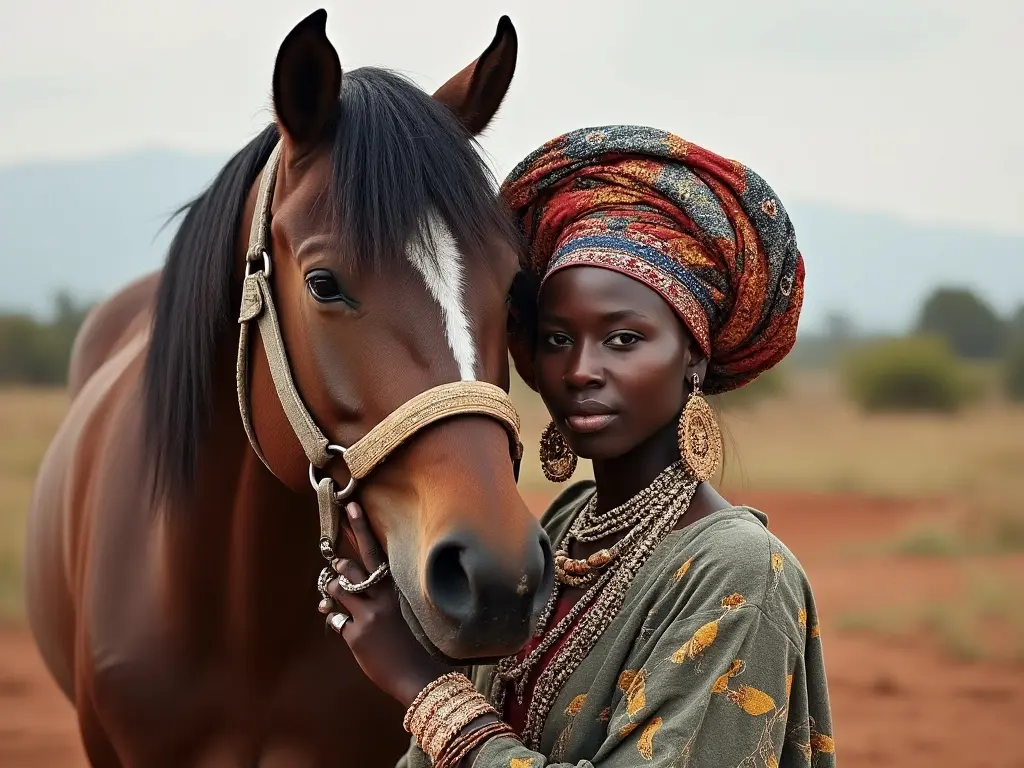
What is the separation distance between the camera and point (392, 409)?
152cm

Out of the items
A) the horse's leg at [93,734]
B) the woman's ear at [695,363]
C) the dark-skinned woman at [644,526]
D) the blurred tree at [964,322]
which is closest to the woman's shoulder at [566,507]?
the dark-skinned woman at [644,526]

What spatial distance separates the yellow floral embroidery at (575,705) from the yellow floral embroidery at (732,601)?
0.90 feet

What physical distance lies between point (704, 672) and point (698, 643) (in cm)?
4

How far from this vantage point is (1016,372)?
17984mm

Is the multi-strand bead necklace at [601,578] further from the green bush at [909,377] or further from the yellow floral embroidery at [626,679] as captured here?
the green bush at [909,377]

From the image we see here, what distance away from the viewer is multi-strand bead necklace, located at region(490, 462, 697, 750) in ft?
5.30

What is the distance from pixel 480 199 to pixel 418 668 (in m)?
0.71

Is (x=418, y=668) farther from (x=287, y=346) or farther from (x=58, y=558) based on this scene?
(x=58, y=558)

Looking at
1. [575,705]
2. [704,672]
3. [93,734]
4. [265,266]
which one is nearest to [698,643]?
[704,672]

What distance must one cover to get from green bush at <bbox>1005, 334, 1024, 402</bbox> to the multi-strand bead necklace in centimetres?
1812

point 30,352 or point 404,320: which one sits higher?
point 404,320

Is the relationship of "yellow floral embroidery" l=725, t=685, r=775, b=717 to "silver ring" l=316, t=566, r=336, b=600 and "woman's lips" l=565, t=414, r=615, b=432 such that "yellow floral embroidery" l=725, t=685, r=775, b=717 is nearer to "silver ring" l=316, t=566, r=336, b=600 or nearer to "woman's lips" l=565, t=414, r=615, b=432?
"woman's lips" l=565, t=414, r=615, b=432

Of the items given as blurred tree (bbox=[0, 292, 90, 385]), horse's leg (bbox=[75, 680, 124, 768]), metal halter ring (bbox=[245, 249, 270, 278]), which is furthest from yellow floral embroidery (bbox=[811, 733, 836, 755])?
blurred tree (bbox=[0, 292, 90, 385])

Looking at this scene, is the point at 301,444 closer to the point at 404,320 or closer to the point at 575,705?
the point at 404,320
